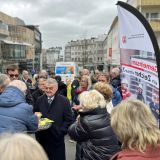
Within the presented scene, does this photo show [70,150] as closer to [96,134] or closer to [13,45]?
[96,134]

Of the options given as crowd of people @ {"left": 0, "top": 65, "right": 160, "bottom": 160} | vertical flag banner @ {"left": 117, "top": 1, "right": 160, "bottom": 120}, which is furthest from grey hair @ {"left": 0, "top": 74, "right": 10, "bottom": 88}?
vertical flag banner @ {"left": 117, "top": 1, "right": 160, "bottom": 120}

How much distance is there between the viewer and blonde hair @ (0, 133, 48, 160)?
6.48 ft

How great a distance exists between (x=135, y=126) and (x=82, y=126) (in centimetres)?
146

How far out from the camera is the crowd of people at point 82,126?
88.3 inches

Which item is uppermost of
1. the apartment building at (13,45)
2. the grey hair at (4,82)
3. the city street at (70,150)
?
the apartment building at (13,45)

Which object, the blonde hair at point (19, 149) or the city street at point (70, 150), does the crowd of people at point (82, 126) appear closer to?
the blonde hair at point (19, 149)

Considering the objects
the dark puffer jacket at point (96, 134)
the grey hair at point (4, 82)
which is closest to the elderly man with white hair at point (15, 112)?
the dark puffer jacket at point (96, 134)

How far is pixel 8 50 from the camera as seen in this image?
85.9 meters

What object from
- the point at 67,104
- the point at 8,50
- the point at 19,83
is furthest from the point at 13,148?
the point at 8,50

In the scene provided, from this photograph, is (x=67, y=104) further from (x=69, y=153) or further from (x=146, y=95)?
(x=69, y=153)

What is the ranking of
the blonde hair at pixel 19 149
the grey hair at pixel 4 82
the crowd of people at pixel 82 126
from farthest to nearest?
the grey hair at pixel 4 82 < the crowd of people at pixel 82 126 < the blonde hair at pixel 19 149

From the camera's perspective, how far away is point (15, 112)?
4379 mm

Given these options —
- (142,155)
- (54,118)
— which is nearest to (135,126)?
(142,155)

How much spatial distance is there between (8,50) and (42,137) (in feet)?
268
